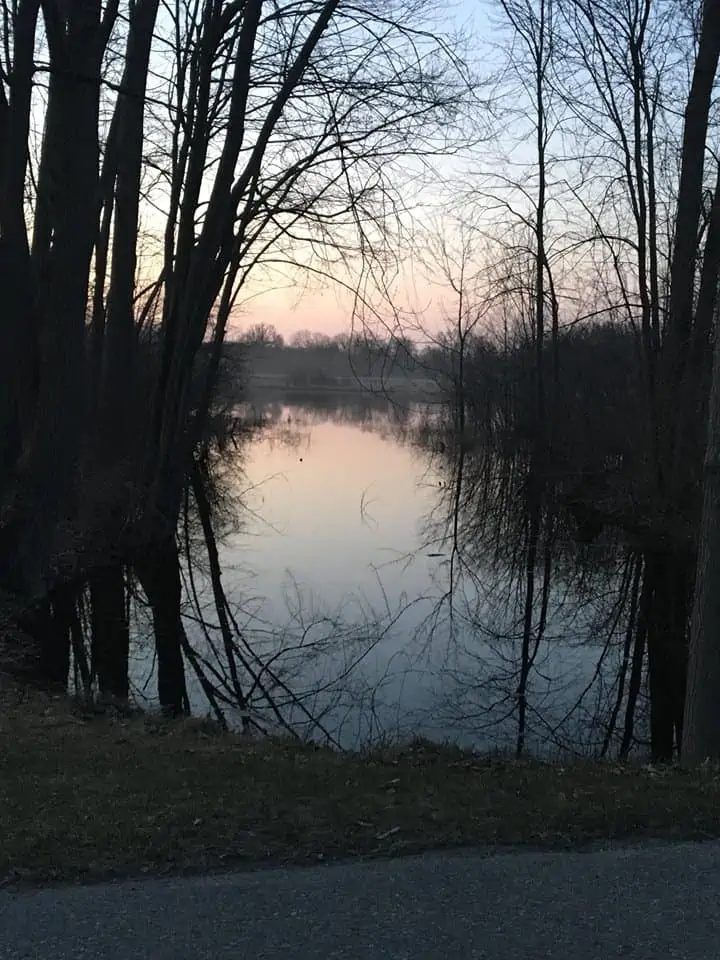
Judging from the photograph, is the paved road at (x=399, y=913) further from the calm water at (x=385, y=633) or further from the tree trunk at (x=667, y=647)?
the calm water at (x=385, y=633)

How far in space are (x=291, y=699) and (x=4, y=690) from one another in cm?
271

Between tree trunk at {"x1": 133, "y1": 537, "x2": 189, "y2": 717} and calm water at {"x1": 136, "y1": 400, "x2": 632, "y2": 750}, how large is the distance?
9.7 inches

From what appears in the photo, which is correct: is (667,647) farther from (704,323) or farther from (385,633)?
(704,323)

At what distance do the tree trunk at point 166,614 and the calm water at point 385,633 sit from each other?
0.81ft

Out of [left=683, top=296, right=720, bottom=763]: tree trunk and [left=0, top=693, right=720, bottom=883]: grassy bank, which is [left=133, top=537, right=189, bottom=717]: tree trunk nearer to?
[left=0, top=693, right=720, bottom=883]: grassy bank

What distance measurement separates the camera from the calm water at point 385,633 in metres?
8.67

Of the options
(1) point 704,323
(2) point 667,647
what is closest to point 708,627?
(2) point 667,647

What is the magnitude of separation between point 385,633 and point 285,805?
Result: 7.13 meters

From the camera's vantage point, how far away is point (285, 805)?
4.66 m

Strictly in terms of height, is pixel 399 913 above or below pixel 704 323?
below

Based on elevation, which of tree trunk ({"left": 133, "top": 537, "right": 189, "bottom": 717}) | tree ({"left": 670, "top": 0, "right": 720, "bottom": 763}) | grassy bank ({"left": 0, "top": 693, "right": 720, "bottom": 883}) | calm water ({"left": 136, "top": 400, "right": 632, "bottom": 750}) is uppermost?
tree ({"left": 670, "top": 0, "right": 720, "bottom": 763})

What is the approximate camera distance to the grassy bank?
13.2ft

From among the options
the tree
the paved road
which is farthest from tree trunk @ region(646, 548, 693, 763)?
the paved road

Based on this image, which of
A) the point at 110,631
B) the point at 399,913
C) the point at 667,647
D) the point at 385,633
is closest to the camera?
the point at 399,913
